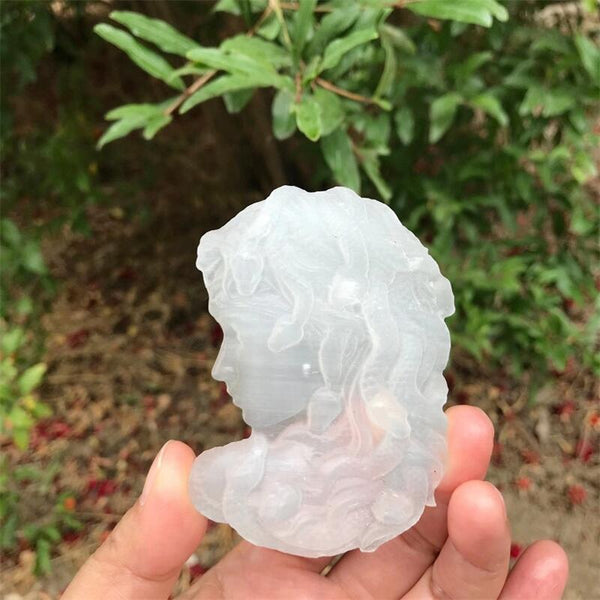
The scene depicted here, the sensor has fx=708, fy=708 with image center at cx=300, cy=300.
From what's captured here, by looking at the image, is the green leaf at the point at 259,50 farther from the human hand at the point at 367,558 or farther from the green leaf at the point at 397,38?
the human hand at the point at 367,558

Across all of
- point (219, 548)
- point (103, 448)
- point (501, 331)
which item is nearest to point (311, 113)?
point (501, 331)

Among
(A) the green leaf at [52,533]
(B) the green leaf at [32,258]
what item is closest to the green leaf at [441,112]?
(B) the green leaf at [32,258]

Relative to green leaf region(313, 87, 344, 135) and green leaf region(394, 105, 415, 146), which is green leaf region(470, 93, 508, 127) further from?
green leaf region(313, 87, 344, 135)

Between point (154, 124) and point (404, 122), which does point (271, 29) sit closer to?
point (154, 124)

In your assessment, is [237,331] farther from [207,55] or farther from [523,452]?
[523,452]

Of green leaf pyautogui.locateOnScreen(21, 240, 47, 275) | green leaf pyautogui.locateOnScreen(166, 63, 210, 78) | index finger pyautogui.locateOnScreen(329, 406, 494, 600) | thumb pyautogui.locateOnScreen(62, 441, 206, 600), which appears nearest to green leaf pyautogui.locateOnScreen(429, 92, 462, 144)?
green leaf pyautogui.locateOnScreen(166, 63, 210, 78)

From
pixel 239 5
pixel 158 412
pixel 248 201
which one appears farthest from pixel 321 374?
pixel 248 201
